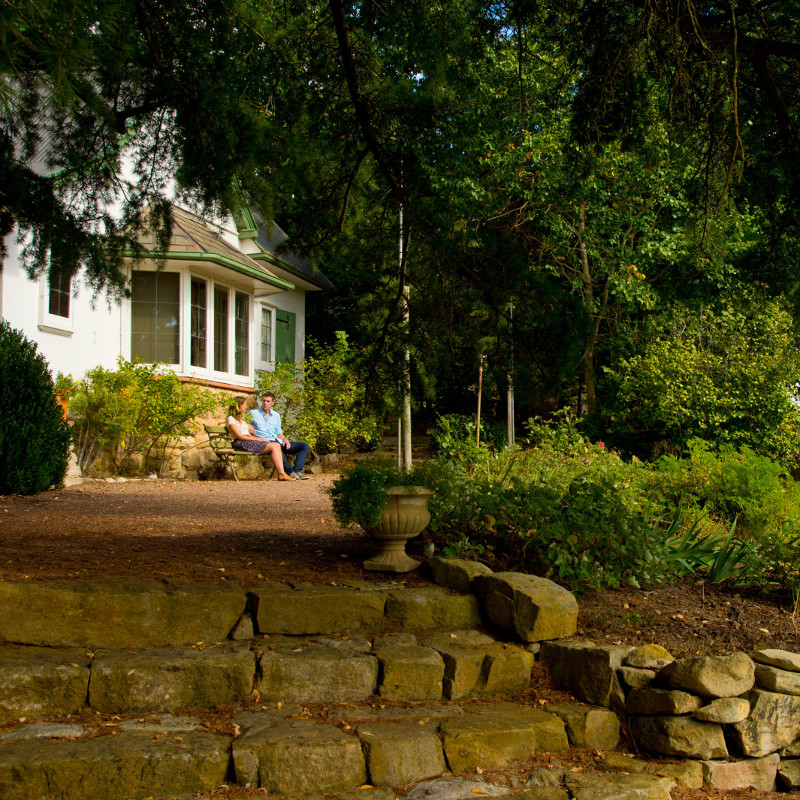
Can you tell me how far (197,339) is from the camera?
1379cm

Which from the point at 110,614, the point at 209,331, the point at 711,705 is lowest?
the point at 711,705

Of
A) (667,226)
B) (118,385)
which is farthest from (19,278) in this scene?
(667,226)

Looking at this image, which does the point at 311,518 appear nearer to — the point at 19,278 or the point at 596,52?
the point at 596,52

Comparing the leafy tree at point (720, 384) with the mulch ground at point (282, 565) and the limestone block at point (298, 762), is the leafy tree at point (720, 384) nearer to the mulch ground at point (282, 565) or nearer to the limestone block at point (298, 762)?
the mulch ground at point (282, 565)

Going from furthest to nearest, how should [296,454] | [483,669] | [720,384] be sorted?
[720,384]
[296,454]
[483,669]

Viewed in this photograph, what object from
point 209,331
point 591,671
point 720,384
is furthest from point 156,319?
point 591,671

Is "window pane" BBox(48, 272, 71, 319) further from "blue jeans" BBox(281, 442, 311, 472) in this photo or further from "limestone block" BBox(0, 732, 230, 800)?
"limestone block" BBox(0, 732, 230, 800)

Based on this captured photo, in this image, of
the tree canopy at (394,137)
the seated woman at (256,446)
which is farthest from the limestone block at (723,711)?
the seated woman at (256,446)

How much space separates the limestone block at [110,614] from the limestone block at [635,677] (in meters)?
1.93

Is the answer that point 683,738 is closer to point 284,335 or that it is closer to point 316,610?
point 316,610

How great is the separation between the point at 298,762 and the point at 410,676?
2.70ft

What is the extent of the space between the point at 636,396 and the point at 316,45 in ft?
30.0

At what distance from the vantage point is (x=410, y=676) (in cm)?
375

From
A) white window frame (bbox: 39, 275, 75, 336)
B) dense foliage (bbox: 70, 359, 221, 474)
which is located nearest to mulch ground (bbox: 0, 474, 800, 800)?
dense foliage (bbox: 70, 359, 221, 474)
